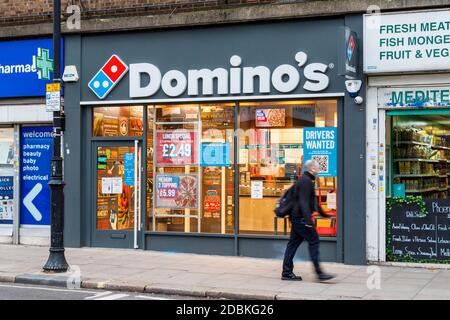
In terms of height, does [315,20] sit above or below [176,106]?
above

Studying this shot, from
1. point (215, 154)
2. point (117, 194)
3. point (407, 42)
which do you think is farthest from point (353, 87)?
point (117, 194)

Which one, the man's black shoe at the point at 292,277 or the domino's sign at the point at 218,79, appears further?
the domino's sign at the point at 218,79

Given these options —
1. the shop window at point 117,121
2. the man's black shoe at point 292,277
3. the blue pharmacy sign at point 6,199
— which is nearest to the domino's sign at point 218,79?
the shop window at point 117,121

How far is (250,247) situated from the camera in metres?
13.8

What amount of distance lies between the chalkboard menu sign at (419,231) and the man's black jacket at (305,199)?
2.56 m

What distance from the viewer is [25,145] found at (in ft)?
52.7

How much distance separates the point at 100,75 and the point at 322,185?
552 centimetres

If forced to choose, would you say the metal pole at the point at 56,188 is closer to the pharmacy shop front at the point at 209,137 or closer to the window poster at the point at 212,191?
the pharmacy shop front at the point at 209,137

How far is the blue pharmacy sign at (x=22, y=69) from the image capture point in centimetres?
1548

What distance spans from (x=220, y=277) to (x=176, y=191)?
3.57 meters

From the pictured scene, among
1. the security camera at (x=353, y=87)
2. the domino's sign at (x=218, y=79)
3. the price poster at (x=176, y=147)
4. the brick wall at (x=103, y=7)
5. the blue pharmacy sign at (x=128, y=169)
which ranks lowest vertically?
the blue pharmacy sign at (x=128, y=169)
